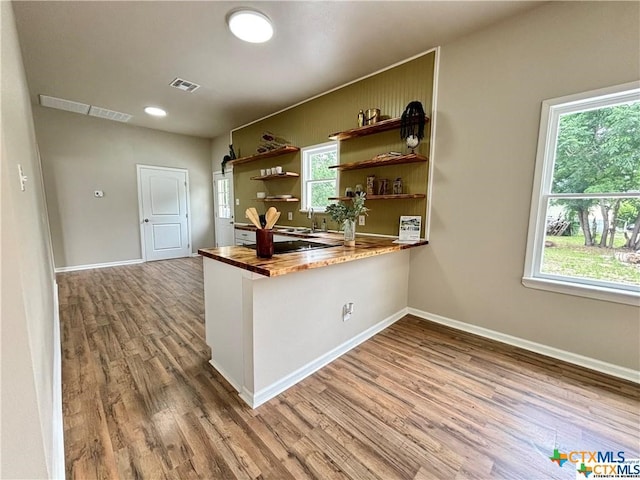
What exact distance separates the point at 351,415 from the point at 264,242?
121 cm

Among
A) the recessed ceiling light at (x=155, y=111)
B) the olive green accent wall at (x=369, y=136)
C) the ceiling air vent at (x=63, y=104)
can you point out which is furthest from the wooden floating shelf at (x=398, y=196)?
the ceiling air vent at (x=63, y=104)

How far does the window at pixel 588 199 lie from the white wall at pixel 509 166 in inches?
3.4

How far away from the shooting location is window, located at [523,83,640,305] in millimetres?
1903

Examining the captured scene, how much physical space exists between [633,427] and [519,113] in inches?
90.5

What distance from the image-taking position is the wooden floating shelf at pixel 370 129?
9.24ft

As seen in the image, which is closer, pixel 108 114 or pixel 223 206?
pixel 108 114

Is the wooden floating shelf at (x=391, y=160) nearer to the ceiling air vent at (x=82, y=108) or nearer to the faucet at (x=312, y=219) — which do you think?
the faucet at (x=312, y=219)

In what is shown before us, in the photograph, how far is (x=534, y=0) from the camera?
80.7 inches

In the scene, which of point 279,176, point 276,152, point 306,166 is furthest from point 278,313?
point 276,152

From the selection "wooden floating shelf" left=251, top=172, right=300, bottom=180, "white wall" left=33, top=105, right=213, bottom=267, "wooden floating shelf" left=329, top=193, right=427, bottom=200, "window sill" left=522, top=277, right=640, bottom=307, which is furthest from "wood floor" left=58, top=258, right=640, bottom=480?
"white wall" left=33, top=105, right=213, bottom=267

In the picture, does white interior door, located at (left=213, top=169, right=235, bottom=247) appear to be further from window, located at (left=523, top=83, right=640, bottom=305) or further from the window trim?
window, located at (left=523, top=83, right=640, bottom=305)

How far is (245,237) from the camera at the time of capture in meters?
4.98

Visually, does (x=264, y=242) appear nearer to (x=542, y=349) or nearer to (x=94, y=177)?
(x=542, y=349)

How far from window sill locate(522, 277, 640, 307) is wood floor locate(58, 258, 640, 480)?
1.92ft
